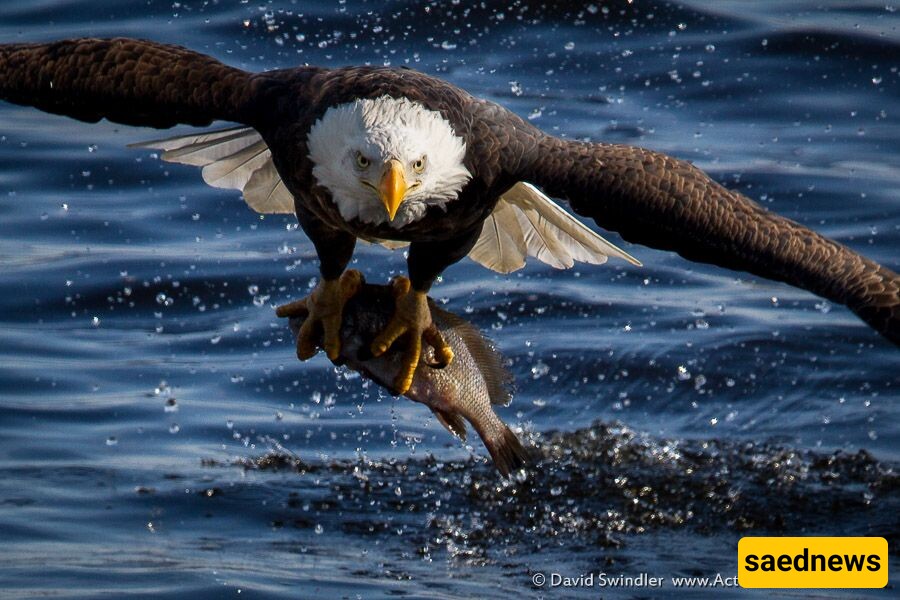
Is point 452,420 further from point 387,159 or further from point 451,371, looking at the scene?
point 387,159

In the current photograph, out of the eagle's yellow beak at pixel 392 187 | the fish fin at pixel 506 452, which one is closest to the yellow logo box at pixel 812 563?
the fish fin at pixel 506 452

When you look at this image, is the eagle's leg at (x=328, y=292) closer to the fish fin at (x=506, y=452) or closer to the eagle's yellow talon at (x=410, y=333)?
the eagle's yellow talon at (x=410, y=333)

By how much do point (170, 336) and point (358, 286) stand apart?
9.83 ft

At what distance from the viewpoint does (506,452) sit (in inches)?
232

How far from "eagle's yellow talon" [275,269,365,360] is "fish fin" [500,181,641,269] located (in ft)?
2.96

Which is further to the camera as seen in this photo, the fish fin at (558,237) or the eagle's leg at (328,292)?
the fish fin at (558,237)

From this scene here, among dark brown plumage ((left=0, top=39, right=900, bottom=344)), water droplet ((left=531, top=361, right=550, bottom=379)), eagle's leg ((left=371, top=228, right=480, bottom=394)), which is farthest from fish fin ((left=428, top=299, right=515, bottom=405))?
water droplet ((left=531, top=361, right=550, bottom=379))

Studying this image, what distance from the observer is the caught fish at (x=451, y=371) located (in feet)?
19.0

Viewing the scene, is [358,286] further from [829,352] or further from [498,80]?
[498,80]

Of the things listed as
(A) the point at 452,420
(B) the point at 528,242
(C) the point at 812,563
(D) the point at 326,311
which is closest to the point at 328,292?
(D) the point at 326,311

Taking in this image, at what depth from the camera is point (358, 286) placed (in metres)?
6.36

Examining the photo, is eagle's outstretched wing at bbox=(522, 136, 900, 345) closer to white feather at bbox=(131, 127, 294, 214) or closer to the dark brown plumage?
the dark brown plumage

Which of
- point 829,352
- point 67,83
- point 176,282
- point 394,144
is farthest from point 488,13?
point 394,144

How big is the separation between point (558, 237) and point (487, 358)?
1.27 meters
